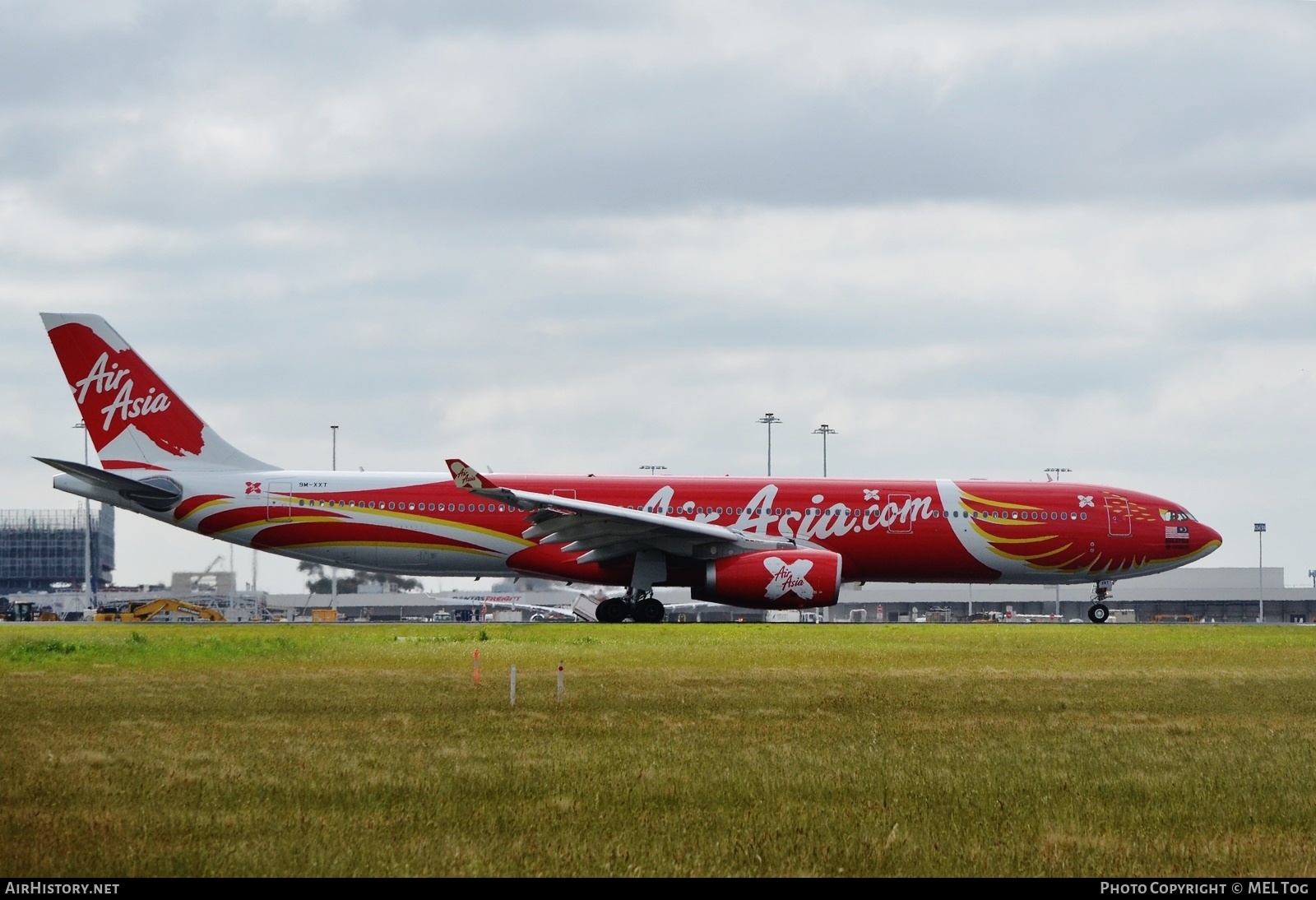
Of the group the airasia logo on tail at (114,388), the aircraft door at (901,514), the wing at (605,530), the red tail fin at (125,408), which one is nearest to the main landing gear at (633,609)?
the wing at (605,530)

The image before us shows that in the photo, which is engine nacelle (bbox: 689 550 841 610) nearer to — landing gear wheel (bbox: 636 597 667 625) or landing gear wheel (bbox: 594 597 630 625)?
landing gear wheel (bbox: 636 597 667 625)

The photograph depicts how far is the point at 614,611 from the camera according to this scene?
36.0 meters

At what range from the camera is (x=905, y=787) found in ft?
33.2

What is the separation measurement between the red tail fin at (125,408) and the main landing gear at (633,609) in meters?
9.42

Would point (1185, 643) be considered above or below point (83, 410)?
below

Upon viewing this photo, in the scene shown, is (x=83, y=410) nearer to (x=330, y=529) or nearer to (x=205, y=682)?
(x=330, y=529)

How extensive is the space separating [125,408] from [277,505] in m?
4.32

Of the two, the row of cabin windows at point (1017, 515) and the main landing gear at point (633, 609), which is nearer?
the main landing gear at point (633, 609)

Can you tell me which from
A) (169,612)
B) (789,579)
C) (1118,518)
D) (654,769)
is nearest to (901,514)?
(789,579)

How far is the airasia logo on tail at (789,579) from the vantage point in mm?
32594

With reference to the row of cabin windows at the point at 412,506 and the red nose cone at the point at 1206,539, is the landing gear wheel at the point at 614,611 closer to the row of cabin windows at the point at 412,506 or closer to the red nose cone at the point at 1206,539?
the row of cabin windows at the point at 412,506

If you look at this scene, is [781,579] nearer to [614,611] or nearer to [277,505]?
[614,611]
